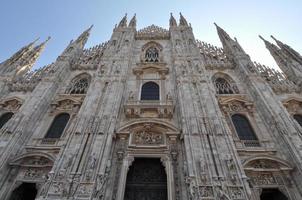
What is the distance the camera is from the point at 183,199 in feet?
27.0

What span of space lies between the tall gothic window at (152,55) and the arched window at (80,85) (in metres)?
4.97

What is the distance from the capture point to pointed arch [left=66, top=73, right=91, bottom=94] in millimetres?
14406

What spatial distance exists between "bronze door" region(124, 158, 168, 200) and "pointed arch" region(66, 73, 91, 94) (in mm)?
7007

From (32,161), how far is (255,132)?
453 inches

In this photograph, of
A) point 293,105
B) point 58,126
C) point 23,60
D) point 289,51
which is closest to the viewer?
point 58,126

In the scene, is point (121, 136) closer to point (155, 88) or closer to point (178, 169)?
point (178, 169)

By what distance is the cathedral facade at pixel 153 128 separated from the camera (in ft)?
28.0

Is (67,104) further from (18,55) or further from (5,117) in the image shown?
(18,55)

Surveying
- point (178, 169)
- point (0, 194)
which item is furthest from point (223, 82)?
point (0, 194)

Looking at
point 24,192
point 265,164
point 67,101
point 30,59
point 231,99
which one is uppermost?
point 30,59

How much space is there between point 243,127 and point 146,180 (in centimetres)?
618

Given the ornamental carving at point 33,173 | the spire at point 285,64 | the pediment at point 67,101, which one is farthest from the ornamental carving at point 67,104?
the spire at point 285,64

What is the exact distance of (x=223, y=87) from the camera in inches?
567

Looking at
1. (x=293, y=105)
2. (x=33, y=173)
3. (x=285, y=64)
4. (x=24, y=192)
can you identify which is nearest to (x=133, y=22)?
(x=285, y=64)
